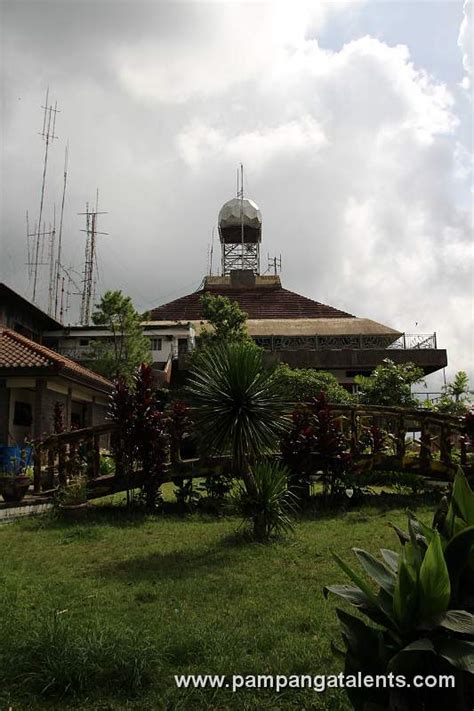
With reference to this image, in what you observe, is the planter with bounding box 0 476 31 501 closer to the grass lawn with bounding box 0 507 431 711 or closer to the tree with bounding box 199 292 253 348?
the grass lawn with bounding box 0 507 431 711

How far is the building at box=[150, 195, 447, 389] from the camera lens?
32.9 metres

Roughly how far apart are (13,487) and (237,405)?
4280 mm

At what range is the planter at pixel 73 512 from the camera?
9.14m

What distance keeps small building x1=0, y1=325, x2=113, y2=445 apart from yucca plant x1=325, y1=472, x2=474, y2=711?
40.9 feet

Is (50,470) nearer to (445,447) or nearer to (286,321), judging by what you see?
(445,447)

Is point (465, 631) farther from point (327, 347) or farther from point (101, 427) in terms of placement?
point (327, 347)

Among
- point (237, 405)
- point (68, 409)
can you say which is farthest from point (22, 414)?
point (237, 405)

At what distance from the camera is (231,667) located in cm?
356

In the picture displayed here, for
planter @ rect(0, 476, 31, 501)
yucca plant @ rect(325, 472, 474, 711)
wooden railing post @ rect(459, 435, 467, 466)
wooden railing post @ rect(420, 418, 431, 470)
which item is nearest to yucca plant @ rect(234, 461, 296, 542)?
planter @ rect(0, 476, 31, 501)

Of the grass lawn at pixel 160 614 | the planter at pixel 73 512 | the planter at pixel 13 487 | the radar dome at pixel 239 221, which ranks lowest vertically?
the grass lawn at pixel 160 614

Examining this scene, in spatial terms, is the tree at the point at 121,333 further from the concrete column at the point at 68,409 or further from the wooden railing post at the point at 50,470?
the wooden railing post at the point at 50,470

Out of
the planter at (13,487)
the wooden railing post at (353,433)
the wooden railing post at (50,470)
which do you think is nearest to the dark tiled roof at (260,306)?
the wooden railing post at (353,433)

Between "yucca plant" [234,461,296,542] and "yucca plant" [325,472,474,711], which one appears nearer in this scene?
"yucca plant" [325,472,474,711]

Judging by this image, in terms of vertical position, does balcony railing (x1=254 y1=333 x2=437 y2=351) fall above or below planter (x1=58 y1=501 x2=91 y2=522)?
above
